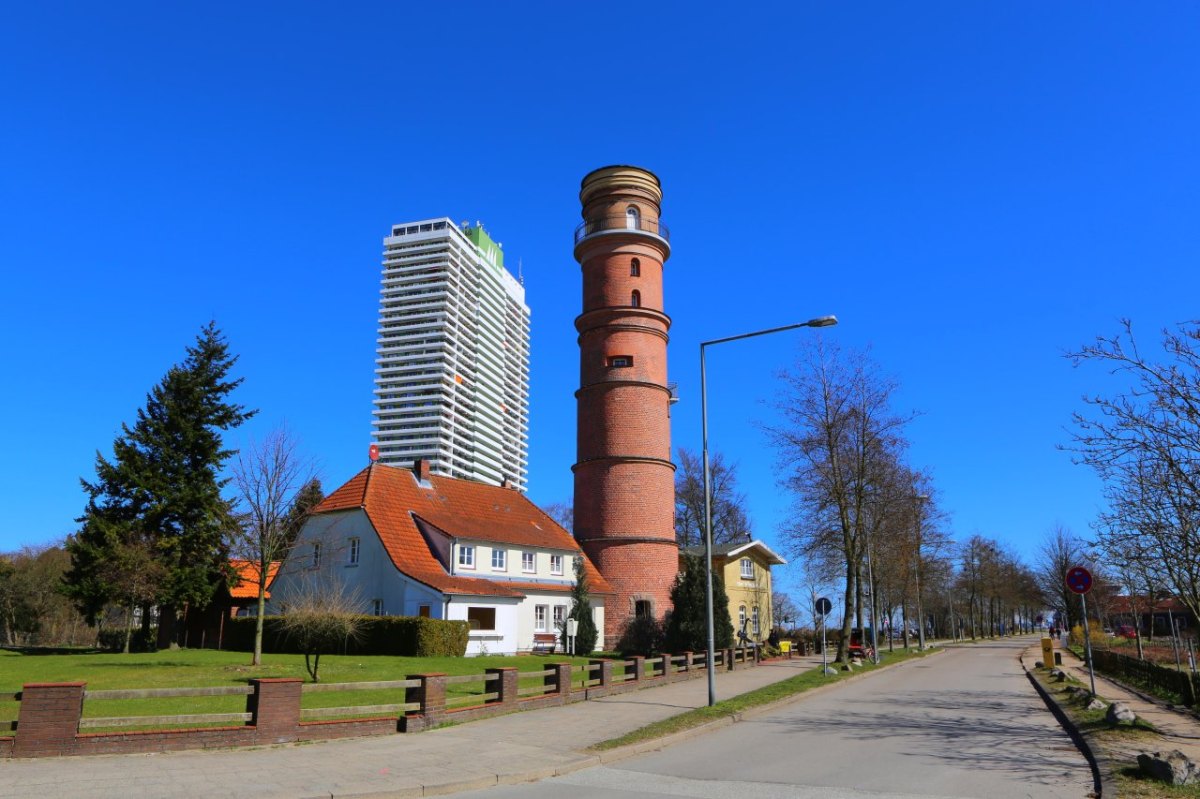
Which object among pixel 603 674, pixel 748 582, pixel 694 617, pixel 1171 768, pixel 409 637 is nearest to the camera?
pixel 1171 768

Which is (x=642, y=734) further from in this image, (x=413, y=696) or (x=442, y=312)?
(x=442, y=312)

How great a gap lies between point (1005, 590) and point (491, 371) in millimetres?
116542

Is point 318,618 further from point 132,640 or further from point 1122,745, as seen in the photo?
point 132,640

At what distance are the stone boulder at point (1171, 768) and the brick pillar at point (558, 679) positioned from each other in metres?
11.0

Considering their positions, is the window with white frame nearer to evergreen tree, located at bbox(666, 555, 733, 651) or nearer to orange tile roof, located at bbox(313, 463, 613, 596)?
orange tile roof, located at bbox(313, 463, 613, 596)

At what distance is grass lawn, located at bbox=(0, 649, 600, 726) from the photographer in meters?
15.0

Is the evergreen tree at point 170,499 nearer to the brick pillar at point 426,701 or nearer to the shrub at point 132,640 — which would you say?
the shrub at point 132,640

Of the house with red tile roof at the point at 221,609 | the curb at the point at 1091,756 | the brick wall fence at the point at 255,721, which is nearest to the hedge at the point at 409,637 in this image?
the house with red tile roof at the point at 221,609

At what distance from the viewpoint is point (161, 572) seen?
33.9m

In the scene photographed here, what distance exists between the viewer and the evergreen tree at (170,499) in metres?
33.8

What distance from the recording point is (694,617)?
3303 cm

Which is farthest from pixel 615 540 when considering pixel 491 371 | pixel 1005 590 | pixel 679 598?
pixel 491 371

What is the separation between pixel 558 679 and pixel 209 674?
986 centimetres

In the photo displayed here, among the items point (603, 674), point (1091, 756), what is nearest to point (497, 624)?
point (603, 674)
